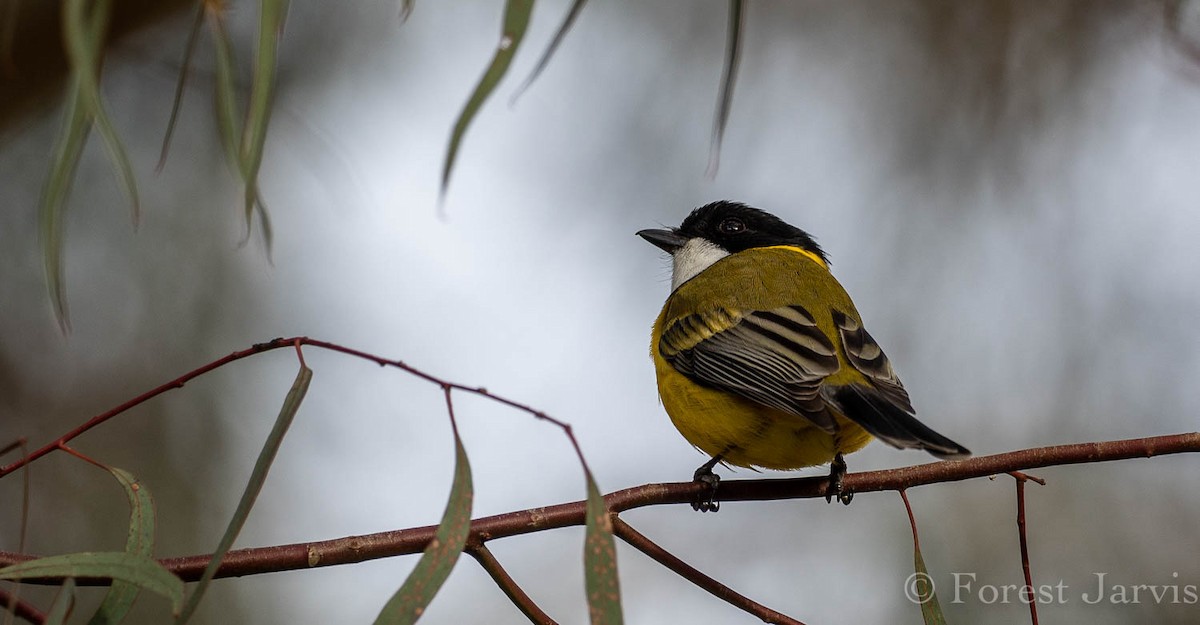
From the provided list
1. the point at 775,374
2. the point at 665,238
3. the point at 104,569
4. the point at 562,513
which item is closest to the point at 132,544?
the point at 104,569

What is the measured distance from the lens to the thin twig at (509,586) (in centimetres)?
211

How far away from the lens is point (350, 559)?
2240 mm

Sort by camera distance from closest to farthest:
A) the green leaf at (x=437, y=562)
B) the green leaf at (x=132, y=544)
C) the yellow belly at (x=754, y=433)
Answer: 1. the green leaf at (x=437, y=562)
2. the green leaf at (x=132, y=544)
3. the yellow belly at (x=754, y=433)

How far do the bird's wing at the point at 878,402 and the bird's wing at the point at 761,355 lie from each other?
2.6 inches

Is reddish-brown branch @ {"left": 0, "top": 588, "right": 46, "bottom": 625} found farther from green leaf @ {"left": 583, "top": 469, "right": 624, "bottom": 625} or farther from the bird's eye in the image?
the bird's eye

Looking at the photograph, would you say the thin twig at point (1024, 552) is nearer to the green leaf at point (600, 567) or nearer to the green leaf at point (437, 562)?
the green leaf at point (600, 567)

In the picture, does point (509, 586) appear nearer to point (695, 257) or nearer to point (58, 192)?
point (58, 192)

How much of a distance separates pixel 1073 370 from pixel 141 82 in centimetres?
534

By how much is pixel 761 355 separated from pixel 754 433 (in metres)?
0.25

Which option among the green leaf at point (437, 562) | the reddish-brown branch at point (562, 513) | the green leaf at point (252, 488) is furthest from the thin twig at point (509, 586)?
the green leaf at point (252, 488)

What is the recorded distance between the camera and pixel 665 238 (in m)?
4.85

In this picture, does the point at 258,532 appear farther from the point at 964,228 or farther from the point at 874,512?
the point at 964,228

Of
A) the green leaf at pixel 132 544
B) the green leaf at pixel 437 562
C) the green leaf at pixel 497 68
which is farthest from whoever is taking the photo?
the green leaf at pixel 132 544

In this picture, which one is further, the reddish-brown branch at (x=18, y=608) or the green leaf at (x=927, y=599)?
the green leaf at (x=927, y=599)
